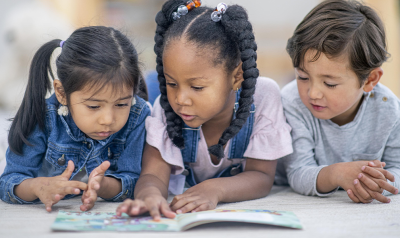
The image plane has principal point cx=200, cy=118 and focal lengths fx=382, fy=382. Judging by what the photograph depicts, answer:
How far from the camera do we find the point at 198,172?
1.27 metres

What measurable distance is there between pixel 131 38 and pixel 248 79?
0.40 meters

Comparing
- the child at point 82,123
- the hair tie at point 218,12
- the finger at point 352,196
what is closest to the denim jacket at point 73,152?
the child at point 82,123

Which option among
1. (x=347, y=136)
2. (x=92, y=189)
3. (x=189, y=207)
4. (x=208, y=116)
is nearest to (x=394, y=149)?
(x=347, y=136)

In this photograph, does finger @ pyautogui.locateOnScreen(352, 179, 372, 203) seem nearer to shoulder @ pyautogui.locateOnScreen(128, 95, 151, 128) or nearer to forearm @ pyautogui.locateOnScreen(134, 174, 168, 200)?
forearm @ pyautogui.locateOnScreen(134, 174, 168, 200)

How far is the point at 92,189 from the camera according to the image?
945 mm

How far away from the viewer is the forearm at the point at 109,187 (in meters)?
1.03

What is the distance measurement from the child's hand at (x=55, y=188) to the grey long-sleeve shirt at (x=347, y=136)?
68 centimetres

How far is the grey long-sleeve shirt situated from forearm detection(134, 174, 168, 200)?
1.47 feet

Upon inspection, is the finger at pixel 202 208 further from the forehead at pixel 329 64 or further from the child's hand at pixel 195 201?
the forehead at pixel 329 64

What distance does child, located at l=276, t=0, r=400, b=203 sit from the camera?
1098mm

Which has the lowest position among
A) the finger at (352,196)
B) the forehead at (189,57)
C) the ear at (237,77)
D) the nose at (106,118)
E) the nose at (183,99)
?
the finger at (352,196)

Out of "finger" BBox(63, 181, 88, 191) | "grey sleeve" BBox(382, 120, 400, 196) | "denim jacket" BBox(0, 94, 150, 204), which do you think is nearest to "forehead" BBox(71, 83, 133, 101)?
"denim jacket" BBox(0, 94, 150, 204)

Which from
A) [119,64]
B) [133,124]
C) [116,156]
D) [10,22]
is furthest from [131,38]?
[10,22]

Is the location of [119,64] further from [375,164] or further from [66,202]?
[375,164]
